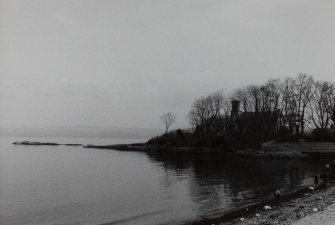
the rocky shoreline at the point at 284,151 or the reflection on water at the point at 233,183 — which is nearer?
the reflection on water at the point at 233,183

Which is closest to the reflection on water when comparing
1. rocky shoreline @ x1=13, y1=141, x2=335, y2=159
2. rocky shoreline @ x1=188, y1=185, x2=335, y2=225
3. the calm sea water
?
the calm sea water

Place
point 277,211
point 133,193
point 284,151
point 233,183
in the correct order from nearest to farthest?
1. point 277,211
2. point 133,193
3. point 233,183
4. point 284,151

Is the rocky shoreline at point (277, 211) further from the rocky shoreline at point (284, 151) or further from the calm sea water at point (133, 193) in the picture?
the rocky shoreline at point (284, 151)

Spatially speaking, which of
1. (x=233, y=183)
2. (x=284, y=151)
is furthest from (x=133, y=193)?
(x=284, y=151)

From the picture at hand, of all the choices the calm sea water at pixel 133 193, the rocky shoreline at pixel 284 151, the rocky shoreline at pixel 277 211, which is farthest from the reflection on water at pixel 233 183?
the rocky shoreline at pixel 284 151

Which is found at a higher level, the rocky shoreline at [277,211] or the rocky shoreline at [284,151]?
the rocky shoreline at [284,151]

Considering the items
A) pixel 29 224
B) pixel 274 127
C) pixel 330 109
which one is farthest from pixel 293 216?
pixel 274 127

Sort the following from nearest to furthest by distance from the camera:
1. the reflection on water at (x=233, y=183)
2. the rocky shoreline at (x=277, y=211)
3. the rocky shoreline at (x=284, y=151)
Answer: the rocky shoreline at (x=277, y=211), the reflection on water at (x=233, y=183), the rocky shoreline at (x=284, y=151)

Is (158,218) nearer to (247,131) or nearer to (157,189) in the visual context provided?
(157,189)

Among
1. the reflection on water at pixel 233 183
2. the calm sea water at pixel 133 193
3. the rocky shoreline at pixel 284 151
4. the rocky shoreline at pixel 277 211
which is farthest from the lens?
the rocky shoreline at pixel 284 151

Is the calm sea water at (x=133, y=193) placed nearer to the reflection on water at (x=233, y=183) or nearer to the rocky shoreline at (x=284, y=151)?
the reflection on water at (x=233, y=183)

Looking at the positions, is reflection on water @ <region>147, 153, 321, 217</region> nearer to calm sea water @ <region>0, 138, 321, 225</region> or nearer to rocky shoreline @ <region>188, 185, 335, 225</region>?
calm sea water @ <region>0, 138, 321, 225</region>

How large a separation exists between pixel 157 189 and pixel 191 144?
6322 cm

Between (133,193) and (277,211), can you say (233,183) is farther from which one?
(277,211)
